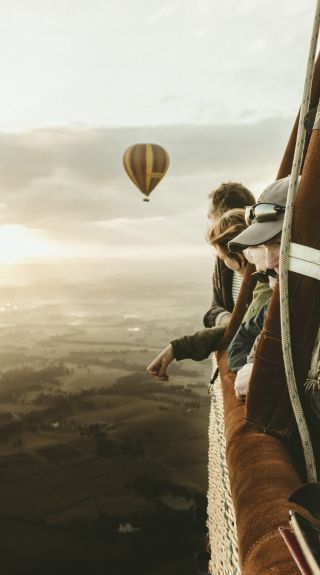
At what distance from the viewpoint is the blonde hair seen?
236 centimetres

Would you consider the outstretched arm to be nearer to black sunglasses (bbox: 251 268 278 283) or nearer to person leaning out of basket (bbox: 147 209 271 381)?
person leaning out of basket (bbox: 147 209 271 381)

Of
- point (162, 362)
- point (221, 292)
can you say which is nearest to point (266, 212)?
point (162, 362)

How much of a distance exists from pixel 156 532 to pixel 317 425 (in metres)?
29.3

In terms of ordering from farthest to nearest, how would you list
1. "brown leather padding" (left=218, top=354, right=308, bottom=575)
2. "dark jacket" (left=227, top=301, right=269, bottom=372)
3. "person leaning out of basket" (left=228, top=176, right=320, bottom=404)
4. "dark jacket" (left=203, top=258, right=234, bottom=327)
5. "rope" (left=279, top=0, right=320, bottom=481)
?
"dark jacket" (left=203, top=258, right=234, bottom=327), "dark jacket" (left=227, top=301, right=269, bottom=372), "person leaning out of basket" (left=228, top=176, right=320, bottom=404), "rope" (left=279, top=0, right=320, bottom=481), "brown leather padding" (left=218, top=354, right=308, bottom=575)

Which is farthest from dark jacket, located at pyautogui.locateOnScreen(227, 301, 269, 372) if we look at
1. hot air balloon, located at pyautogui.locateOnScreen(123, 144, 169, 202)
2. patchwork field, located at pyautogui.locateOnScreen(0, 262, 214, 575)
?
patchwork field, located at pyautogui.locateOnScreen(0, 262, 214, 575)

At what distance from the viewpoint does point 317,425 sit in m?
1.28

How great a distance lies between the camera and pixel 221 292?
3.31 meters

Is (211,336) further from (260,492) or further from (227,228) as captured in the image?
(260,492)

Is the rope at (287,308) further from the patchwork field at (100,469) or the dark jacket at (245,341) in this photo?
the patchwork field at (100,469)

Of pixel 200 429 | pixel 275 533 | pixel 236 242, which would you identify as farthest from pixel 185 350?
pixel 200 429

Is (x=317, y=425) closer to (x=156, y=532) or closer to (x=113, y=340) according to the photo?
(x=156, y=532)

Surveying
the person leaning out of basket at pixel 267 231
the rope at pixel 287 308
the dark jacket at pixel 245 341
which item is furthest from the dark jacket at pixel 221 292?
the rope at pixel 287 308

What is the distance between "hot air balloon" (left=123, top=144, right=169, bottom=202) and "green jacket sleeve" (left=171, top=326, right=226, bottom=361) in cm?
2172

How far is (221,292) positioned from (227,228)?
0.98 metres
